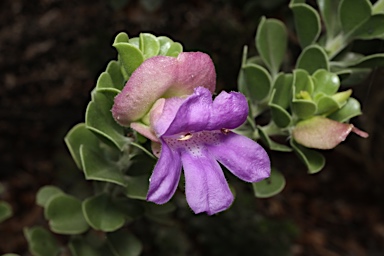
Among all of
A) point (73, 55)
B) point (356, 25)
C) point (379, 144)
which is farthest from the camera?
point (379, 144)

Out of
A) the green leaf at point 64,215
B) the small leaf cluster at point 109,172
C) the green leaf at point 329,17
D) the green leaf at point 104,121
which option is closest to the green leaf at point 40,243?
the small leaf cluster at point 109,172

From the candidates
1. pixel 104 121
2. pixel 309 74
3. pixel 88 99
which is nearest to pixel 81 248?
pixel 104 121

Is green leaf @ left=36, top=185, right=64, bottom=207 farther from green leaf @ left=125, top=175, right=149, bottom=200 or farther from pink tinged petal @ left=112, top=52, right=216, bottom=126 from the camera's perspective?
pink tinged petal @ left=112, top=52, right=216, bottom=126

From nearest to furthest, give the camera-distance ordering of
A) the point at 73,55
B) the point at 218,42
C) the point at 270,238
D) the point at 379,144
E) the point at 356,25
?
1. the point at 356,25
2. the point at 270,238
3. the point at 218,42
4. the point at 73,55
5. the point at 379,144

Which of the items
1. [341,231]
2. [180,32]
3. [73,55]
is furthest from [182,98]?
[341,231]

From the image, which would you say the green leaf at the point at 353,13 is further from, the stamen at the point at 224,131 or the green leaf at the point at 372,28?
the stamen at the point at 224,131

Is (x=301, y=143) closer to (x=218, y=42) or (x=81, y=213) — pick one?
(x=81, y=213)
